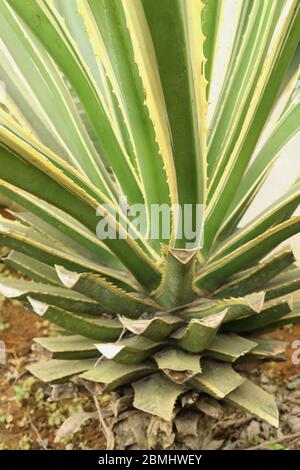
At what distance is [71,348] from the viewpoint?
0.94 meters

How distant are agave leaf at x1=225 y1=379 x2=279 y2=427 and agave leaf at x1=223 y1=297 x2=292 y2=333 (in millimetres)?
92

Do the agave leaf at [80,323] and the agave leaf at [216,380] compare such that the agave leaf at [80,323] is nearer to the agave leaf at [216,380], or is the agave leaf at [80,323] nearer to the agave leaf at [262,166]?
the agave leaf at [216,380]

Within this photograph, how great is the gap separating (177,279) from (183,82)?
0.33 metres

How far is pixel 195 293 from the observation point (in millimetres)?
964

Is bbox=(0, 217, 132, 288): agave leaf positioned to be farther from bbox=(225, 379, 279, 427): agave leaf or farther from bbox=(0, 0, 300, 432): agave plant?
bbox=(225, 379, 279, 427): agave leaf

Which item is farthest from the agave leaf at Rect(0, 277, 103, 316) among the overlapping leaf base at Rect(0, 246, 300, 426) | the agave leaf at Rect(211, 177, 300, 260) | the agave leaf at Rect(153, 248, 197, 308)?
the agave leaf at Rect(211, 177, 300, 260)

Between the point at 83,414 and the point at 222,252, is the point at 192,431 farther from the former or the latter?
the point at 222,252

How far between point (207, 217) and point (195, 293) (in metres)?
0.13

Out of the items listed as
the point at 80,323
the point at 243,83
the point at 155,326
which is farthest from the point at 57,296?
the point at 243,83

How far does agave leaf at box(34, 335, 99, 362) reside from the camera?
0.94 m

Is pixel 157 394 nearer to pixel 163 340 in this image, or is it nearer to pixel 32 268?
pixel 163 340

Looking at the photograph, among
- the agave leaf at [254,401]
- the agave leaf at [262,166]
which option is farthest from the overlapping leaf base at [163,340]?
the agave leaf at [262,166]

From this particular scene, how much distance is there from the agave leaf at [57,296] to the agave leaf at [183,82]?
26 cm

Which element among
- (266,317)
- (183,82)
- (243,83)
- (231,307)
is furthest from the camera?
(243,83)
